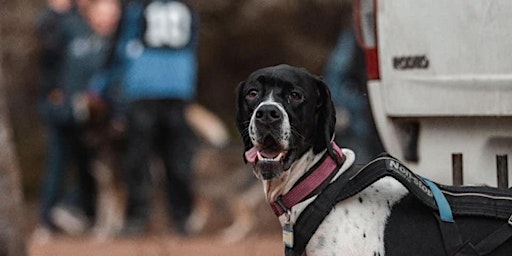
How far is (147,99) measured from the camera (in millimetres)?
12414

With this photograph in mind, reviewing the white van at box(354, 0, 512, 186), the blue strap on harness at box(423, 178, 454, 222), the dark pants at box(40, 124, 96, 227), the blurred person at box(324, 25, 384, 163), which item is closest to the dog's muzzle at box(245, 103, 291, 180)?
the blue strap on harness at box(423, 178, 454, 222)

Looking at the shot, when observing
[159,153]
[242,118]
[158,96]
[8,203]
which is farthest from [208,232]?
[242,118]

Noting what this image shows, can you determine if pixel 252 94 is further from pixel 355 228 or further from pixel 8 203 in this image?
pixel 8 203

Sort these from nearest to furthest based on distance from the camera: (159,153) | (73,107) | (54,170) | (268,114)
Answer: (268,114) < (159,153) < (73,107) < (54,170)

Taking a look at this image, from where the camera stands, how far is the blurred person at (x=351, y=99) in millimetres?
12953

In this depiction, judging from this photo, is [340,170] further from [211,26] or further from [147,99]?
[211,26]

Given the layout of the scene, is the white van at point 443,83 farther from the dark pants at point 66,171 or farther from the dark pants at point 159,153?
the dark pants at point 66,171

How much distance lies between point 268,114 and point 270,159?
0.21m

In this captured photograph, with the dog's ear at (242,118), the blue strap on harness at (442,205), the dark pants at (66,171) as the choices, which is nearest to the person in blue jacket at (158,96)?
the dark pants at (66,171)

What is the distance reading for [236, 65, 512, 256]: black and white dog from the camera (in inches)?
227

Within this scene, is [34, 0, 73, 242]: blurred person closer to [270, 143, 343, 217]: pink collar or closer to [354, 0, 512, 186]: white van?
[354, 0, 512, 186]: white van

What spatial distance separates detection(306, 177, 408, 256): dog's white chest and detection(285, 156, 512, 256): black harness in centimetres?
4

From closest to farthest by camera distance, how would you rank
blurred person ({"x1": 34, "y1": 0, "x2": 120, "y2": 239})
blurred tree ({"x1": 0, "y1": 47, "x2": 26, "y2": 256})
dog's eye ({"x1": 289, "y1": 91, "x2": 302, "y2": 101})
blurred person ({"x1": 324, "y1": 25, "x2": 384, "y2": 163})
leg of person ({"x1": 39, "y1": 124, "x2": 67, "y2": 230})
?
dog's eye ({"x1": 289, "y1": 91, "x2": 302, "y2": 101}) → blurred tree ({"x1": 0, "y1": 47, "x2": 26, "y2": 256}) → blurred person ({"x1": 324, "y1": 25, "x2": 384, "y2": 163}) → blurred person ({"x1": 34, "y1": 0, "x2": 120, "y2": 239}) → leg of person ({"x1": 39, "y1": 124, "x2": 67, "y2": 230})

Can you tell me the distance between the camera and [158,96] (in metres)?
12.4
